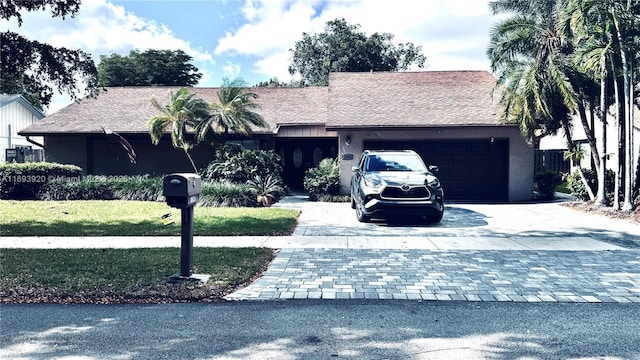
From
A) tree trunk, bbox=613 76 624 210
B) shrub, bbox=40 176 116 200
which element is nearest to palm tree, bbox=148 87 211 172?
shrub, bbox=40 176 116 200

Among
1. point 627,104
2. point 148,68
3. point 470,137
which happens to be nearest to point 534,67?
point 627,104

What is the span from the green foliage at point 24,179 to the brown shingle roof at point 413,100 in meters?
9.98

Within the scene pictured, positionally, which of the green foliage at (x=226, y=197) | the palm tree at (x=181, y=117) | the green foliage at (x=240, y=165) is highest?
the palm tree at (x=181, y=117)

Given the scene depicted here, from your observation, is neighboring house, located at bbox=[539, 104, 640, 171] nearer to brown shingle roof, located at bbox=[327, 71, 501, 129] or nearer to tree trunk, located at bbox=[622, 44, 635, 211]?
tree trunk, located at bbox=[622, 44, 635, 211]

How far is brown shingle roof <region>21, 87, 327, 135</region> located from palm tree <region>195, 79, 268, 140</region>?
163 cm

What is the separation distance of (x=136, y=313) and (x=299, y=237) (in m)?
5.06

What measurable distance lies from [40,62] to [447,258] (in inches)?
390

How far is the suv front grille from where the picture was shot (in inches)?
451

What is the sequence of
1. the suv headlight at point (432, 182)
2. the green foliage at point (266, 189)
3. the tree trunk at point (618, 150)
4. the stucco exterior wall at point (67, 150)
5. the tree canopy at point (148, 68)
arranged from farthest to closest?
the tree canopy at point (148, 68) < the stucco exterior wall at point (67, 150) < the green foliage at point (266, 189) < the tree trunk at point (618, 150) < the suv headlight at point (432, 182)

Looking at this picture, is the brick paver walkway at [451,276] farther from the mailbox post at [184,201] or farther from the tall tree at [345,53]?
the tall tree at [345,53]

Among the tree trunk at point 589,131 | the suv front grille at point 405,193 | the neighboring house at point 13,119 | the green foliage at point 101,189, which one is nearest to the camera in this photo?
the suv front grille at point 405,193

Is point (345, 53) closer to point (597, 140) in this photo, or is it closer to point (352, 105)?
point (352, 105)

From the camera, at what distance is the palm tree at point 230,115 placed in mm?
17344

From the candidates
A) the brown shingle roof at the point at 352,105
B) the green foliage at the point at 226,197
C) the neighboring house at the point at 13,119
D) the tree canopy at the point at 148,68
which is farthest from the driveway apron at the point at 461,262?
the tree canopy at the point at 148,68
